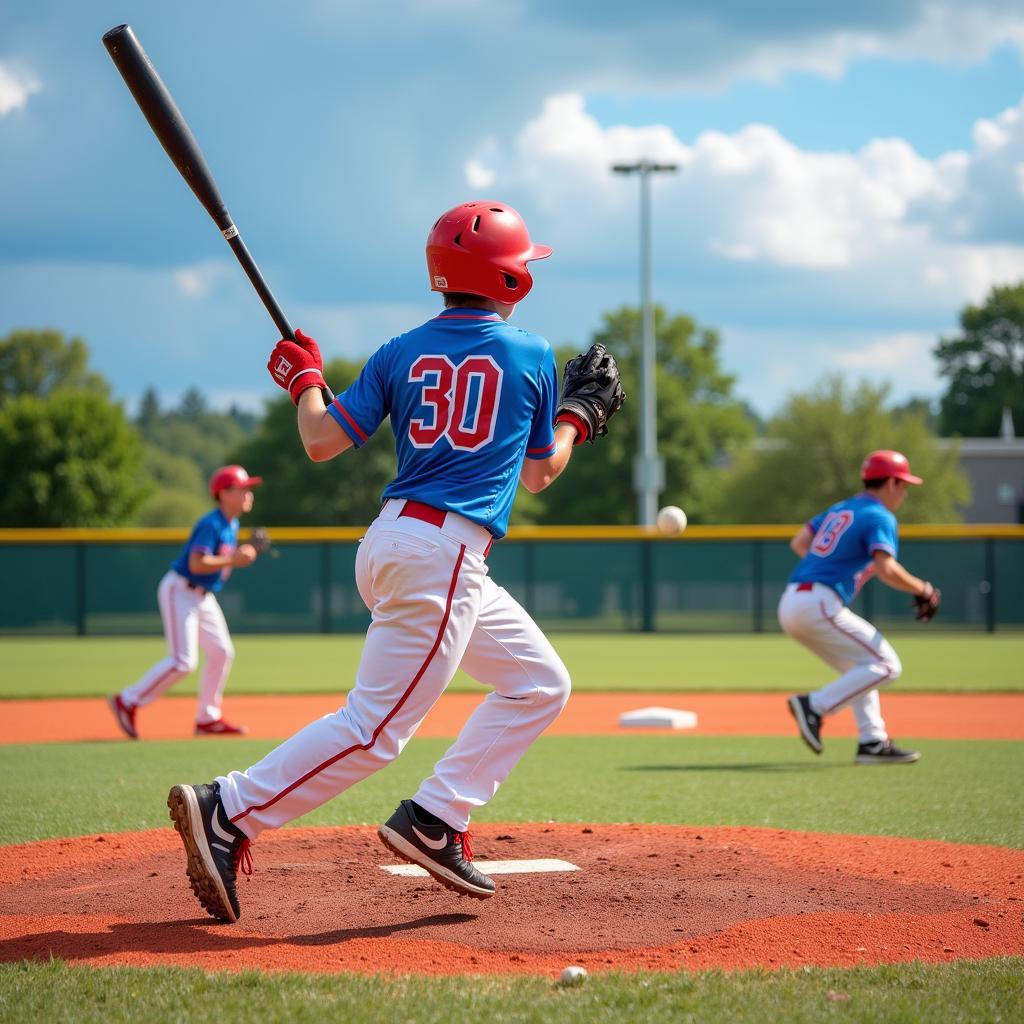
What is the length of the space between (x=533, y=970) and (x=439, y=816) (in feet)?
2.12

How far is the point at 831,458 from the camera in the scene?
4853 centimetres

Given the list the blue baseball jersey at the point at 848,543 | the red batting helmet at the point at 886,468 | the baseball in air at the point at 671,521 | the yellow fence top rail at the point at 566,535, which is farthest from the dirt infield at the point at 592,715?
the yellow fence top rail at the point at 566,535

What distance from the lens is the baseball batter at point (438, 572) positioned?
3930 mm

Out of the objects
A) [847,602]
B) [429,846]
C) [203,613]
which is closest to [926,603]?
[847,602]

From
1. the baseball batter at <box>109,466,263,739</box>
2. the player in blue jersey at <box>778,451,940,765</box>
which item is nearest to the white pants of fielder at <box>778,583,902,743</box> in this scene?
the player in blue jersey at <box>778,451,940,765</box>

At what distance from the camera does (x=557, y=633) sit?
24.5 metres

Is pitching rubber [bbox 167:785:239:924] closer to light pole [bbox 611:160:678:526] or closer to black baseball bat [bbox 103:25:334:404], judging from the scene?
black baseball bat [bbox 103:25:334:404]

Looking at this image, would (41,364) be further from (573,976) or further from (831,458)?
(573,976)

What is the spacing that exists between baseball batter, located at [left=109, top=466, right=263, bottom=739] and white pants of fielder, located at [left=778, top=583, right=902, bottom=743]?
158 inches

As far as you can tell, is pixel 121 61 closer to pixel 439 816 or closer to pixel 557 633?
pixel 439 816

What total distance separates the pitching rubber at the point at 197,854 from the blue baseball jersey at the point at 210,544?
239 inches

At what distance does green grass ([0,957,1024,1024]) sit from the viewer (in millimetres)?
3139

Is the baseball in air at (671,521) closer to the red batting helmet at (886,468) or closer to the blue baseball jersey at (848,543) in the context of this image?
the blue baseball jersey at (848,543)

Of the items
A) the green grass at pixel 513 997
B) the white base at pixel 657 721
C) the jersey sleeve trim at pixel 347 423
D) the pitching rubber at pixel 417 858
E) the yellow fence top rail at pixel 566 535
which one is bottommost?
the white base at pixel 657 721
